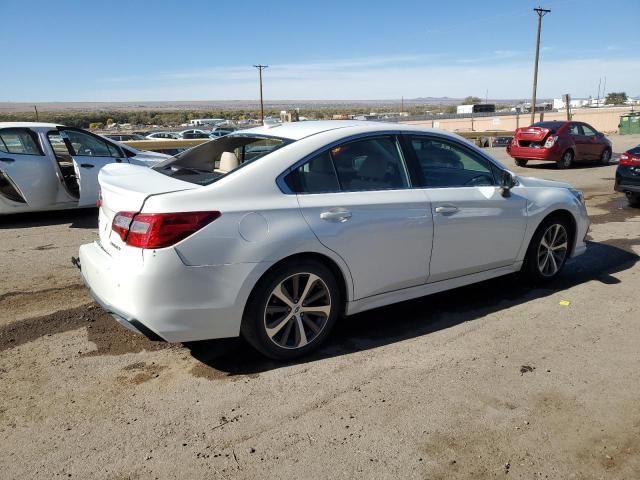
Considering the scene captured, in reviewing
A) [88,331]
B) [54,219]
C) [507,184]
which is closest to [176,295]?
[88,331]

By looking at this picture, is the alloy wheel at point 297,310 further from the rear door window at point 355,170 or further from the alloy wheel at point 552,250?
the alloy wheel at point 552,250

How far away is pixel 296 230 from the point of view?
3467mm

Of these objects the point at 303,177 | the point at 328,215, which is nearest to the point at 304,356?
the point at 328,215

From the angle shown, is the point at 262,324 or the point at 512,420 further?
the point at 262,324

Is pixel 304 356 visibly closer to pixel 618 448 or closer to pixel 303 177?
pixel 303 177

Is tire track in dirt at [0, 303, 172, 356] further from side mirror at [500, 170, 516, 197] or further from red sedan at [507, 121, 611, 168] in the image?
red sedan at [507, 121, 611, 168]

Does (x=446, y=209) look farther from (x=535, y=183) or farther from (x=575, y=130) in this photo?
(x=575, y=130)

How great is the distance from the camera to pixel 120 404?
3189mm

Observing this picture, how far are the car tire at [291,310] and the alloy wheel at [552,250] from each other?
238 centimetres

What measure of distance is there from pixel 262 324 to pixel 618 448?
2098mm

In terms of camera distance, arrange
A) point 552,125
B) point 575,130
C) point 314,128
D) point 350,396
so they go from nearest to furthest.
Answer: point 350,396
point 314,128
point 552,125
point 575,130

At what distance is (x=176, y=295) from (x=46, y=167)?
19.8ft

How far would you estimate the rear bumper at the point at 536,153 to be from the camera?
1580 cm

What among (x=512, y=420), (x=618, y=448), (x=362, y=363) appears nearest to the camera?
(x=618, y=448)
